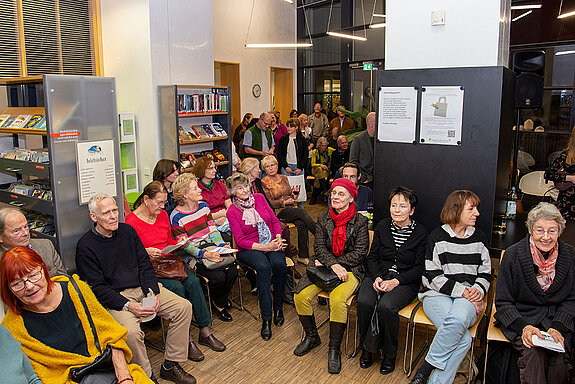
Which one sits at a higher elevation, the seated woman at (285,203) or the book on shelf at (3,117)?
the book on shelf at (3,117)

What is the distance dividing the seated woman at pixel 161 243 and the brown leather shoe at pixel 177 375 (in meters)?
0.28

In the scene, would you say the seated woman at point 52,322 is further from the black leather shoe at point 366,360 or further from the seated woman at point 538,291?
the seated woman at point 538,291

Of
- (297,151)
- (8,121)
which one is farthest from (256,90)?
(8,121)

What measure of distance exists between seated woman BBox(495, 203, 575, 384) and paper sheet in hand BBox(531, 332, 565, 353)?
35 millimetres

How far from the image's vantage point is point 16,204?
14.5 ft

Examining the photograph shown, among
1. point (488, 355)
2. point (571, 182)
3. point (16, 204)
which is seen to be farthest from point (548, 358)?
point (16, 204)

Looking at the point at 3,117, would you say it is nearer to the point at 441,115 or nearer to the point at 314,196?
the point at 441,115

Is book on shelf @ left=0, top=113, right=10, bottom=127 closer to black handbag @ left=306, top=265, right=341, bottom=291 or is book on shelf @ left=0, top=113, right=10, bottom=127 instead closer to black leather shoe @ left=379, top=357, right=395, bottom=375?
black handbag @ left=306, top=265, right=341, bottom=291

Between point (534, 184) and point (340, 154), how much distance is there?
321 centimetres

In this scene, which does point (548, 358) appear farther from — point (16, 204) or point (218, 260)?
point (16, 204)

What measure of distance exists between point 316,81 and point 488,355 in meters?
10.8

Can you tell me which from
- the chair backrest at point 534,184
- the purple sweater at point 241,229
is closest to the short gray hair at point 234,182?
the purple sweater at point 241,229

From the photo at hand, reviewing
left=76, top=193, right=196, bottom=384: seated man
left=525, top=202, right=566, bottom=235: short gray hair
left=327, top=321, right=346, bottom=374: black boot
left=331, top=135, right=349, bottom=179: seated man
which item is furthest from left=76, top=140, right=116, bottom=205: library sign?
left=331, top=135, right=349, bottom=179: seated man

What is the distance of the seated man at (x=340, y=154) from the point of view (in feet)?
27.1
